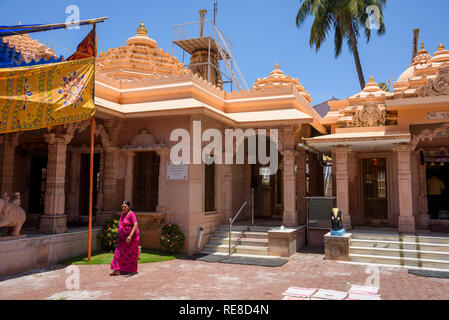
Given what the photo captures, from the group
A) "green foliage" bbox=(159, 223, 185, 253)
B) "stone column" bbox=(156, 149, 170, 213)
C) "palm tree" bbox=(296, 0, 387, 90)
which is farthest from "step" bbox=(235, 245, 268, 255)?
"palm tree" bbox=(296, 0, 387, 90)

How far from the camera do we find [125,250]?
7863 millimetres

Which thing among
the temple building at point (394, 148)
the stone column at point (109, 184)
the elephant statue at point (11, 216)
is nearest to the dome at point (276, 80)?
the temple building at point (394, 148)

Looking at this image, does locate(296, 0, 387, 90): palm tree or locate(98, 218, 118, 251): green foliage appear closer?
locate(98, 218, 118, 251): green foliage

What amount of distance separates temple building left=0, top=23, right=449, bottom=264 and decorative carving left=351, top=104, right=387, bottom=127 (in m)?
0.03

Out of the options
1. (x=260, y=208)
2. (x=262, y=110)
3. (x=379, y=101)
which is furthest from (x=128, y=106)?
(x=379, y=101)

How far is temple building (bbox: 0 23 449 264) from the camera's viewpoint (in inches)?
406

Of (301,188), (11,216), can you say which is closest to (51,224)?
(11,216)

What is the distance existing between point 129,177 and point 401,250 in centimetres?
808

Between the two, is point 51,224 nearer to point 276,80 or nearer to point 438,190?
point 276,80

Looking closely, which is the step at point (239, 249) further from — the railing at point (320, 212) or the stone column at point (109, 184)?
the stone column at point (109, 184)

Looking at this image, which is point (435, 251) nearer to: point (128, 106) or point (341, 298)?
point (341, 298)

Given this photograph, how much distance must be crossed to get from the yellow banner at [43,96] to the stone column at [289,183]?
20.1 ft

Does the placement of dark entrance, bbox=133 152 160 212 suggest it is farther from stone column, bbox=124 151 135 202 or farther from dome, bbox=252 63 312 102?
dome, bbox=252 63 312 102
